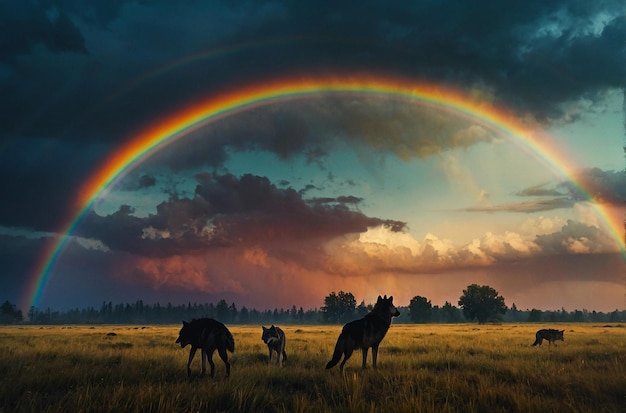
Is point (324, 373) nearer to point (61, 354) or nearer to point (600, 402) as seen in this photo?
point (600, 402)

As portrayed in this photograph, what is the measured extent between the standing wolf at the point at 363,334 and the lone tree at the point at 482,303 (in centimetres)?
11993

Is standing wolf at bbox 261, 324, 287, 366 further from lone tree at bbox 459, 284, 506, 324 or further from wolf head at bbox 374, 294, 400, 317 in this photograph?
lone tree at bbox 459, 284, 506, 324

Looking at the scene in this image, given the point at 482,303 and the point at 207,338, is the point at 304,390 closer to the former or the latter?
the point at 207,338

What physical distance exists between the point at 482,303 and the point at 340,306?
79207 mm

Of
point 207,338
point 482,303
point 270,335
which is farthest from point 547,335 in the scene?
point 482,303

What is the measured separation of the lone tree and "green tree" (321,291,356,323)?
72332 mm

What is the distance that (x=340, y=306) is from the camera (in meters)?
189

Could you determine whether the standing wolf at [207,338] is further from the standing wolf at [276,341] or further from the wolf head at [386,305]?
the wolf head at [386,305]

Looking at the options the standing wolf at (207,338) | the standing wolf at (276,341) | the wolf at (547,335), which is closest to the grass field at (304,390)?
the standing wolf at (207,338)

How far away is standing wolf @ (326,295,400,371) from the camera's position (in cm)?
1141

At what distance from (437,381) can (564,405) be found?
2.68 metres

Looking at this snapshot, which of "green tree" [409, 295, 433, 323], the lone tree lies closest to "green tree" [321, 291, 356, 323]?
"green tree" [409, 295, 433, 323]

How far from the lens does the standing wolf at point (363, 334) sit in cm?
1141

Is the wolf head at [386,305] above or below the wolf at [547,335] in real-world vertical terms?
above
